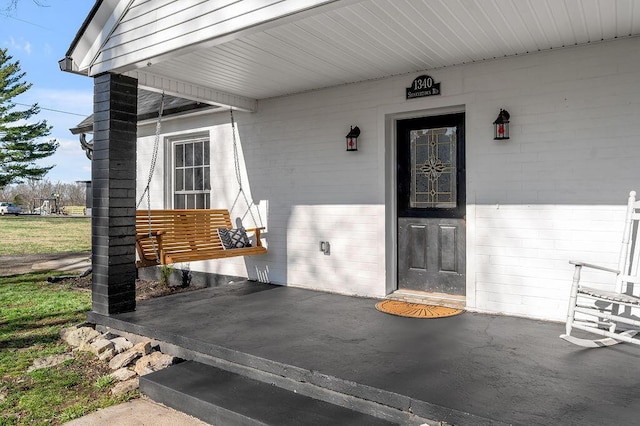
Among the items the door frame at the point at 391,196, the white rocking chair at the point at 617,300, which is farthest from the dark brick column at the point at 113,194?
the white rocking chair at the point at 617,300

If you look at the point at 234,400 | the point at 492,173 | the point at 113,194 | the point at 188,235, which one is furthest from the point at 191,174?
the point at 234,400

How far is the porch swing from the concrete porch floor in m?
0.55

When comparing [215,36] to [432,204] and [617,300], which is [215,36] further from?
[617,300]

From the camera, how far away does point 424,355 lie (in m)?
3.01

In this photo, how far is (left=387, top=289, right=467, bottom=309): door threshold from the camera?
4.47 m

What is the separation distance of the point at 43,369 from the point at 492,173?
426cm

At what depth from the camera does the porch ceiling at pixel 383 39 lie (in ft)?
10.2

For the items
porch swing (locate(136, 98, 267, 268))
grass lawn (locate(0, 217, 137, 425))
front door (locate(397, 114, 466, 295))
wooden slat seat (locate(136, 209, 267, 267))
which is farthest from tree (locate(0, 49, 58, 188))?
Answer: front door (locate(397, 114, 466, 295))

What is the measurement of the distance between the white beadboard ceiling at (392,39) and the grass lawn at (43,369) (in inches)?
108

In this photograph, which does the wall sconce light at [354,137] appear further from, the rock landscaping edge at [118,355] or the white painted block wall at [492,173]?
the rock landscaping edge at [118,355]

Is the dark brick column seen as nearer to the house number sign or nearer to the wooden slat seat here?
the wooden slat seat

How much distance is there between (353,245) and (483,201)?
1.57 metres

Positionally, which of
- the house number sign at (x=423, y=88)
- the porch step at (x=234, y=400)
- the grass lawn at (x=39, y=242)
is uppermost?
the house number sign at (x=423, y=88)

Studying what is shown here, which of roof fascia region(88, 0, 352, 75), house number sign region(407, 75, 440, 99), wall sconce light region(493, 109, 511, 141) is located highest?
roof fascia region(88, 0, 352, 75)
